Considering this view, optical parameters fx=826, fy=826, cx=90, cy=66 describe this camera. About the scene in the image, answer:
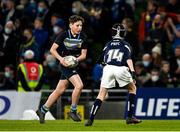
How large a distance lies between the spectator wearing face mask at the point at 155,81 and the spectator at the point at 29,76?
10.4 feet

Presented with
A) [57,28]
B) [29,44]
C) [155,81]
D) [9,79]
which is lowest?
[9,79]

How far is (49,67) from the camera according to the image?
2452cm

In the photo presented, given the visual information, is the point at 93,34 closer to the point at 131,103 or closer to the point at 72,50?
the point at 72,50

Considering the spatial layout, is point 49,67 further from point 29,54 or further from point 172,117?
point 172,117

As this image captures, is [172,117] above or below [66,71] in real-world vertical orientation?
below

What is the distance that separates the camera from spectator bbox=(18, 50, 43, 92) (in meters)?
22.7

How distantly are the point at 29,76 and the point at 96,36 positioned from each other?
4436 mm

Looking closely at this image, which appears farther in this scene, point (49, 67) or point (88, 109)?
point (49, 67)

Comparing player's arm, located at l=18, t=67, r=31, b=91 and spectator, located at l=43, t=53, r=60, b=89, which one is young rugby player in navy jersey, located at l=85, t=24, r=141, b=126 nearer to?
player's arm, located at l=18, t=67, r=31, b=91

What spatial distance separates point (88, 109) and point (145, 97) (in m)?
1.66

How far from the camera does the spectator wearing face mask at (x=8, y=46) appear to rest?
25.3 meters

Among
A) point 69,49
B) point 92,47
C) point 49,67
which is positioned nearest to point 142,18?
point 92,47

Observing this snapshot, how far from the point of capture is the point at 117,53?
17.0m

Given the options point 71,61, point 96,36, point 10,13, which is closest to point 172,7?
point 96,36
